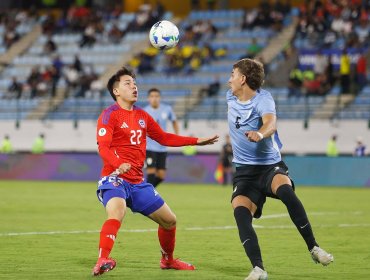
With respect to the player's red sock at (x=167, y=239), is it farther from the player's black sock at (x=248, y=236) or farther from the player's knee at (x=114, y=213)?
the player's black sock at (x=248, y=236)

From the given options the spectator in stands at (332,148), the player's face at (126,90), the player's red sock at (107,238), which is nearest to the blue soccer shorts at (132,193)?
the player's red sock at (107,238)

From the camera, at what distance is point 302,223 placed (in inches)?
387

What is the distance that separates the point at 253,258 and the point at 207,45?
31.3 meters

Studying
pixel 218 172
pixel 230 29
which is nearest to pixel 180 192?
pixel 218 172

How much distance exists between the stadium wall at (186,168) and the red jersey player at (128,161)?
20.6 meters

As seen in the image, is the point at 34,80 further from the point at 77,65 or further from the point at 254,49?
the point at 254,49

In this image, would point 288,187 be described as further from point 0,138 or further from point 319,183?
point 0,138

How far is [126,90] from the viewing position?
34.6ft

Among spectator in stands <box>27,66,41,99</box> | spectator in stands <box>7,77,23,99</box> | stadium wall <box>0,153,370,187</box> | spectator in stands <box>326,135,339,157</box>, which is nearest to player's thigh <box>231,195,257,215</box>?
stadium wall <box>0,153,370,187</box>

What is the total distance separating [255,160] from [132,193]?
1.34 m

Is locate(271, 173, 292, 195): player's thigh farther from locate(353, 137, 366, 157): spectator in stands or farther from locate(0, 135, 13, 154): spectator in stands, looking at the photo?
locate(0, 135, 13, 154): spectator in stands

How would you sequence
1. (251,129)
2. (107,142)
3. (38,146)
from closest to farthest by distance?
1. (251,129)
2. (107,142)
3. (38,146)

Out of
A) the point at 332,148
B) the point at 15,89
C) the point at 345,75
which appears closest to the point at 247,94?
the point at 332,148

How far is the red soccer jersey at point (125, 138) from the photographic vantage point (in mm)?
10250
